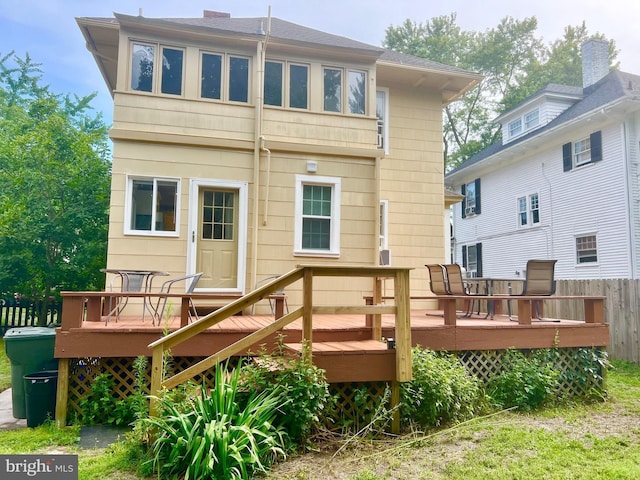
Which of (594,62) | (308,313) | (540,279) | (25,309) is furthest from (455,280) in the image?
(594,62)

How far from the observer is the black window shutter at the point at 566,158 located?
14172 mm

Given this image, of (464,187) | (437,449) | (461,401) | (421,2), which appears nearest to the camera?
(437,449)

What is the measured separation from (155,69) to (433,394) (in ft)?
22.1

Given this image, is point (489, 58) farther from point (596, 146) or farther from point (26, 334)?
point (26, 334)

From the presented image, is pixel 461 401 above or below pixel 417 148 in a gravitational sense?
below

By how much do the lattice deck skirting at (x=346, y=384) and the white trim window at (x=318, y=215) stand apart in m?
3.25

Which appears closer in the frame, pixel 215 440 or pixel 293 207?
pixel 215 440

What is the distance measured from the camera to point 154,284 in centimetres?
728

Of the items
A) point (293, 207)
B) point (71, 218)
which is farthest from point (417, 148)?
point (71, 218)

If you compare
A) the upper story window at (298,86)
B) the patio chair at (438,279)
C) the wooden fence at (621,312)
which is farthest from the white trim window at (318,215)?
the wooden fence at (621,312)

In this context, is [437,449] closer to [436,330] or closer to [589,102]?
[436,330]

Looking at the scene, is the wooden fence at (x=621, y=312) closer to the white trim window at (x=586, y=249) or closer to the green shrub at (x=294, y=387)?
the white trim window at (x=586, y=249)

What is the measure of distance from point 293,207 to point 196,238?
5.74ft

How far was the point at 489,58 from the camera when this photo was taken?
88.5 ft
